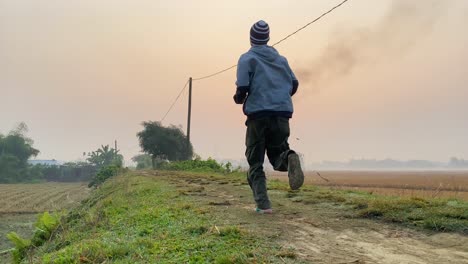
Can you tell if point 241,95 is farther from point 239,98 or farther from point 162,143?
point 162,143

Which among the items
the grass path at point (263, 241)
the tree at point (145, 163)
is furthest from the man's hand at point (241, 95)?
the tree at point (145, 163)

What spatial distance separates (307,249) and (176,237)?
114 cm

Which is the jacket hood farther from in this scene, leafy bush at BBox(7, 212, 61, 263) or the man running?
leafy bush at BBox(7, 212, 61, 263)

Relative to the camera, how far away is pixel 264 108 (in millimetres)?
4508

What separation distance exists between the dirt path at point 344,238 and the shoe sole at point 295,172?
14.8 inches

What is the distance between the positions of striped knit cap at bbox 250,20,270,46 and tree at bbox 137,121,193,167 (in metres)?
35.5

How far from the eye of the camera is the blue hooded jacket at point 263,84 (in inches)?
179

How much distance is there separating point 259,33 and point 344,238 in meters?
2.63

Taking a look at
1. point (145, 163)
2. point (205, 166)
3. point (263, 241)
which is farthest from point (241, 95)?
point (145, 163)

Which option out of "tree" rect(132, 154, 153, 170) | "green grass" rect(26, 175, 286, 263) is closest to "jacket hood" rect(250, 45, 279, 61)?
"green grass" rect(26, 175, 286, 263)

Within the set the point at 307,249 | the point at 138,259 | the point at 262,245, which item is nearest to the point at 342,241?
the point at 307,249

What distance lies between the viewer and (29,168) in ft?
242

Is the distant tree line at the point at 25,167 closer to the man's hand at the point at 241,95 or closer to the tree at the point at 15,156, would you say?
the tree at the point at 15,156

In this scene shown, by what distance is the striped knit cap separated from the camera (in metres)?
4.89
